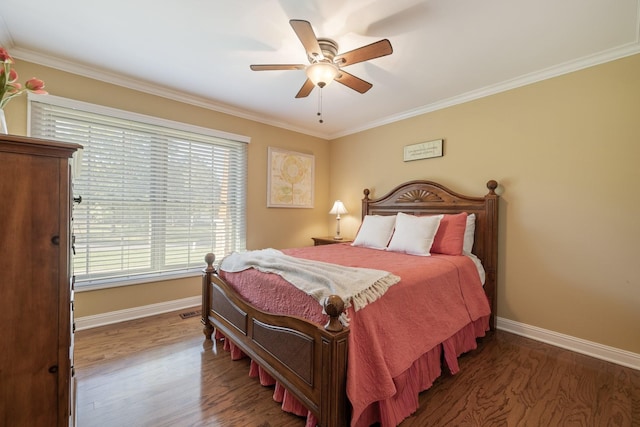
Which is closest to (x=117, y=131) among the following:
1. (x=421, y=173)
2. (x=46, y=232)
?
(x=46, y=232)

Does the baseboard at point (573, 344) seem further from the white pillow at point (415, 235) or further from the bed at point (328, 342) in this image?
the white pillow at point (415, 235)

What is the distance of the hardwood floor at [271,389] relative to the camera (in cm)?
155

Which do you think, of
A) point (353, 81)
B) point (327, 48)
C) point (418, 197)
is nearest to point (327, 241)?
point (418, 197)

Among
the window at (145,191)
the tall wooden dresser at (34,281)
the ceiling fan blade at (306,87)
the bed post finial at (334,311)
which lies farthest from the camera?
the window at (145,191)

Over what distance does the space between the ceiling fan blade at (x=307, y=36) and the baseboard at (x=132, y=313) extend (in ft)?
9.70

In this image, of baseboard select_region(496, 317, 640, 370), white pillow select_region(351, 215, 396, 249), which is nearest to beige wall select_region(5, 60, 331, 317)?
white pillow select_region(351, 215, 396, 249)

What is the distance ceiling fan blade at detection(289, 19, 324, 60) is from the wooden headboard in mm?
2065

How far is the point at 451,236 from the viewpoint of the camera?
8.90ft

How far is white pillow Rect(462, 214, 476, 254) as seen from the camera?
278 cm

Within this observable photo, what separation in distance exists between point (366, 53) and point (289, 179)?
2502 mm

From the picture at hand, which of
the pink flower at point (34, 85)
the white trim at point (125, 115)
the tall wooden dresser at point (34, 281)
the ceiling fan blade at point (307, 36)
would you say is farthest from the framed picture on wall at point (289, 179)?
the tall wooden dresser at point (34, 281)

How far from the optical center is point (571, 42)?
2096 mm

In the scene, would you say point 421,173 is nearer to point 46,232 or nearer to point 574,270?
point 574,270

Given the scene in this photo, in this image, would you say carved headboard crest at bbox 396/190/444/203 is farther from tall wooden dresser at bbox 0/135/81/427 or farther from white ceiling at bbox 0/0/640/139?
tall wooden dresser at bbox 0/135/81/427
